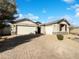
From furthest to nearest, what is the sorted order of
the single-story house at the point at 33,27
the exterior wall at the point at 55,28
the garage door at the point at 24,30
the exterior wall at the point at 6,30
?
the garage door at the point at 24,30 < the exterior wall at the point at 6,30 < the single-story house at the point at 33,27 < the exterior wall at the point at 55,28

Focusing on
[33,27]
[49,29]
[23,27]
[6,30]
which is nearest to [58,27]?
[49,29]

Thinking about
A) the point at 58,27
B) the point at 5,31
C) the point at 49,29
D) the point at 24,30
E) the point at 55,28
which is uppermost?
the point at 58,27

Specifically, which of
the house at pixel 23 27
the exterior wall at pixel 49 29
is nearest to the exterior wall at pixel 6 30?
the house at pixel 23 27

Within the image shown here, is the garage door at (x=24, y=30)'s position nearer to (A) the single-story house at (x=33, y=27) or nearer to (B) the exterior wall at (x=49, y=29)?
(A) the single-story house at (x=33, y=27)

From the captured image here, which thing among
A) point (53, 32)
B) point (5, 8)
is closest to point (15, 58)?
point (5, 8)

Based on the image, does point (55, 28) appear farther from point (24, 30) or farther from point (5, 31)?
point (5, 31)

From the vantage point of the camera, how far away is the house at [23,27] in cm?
4347

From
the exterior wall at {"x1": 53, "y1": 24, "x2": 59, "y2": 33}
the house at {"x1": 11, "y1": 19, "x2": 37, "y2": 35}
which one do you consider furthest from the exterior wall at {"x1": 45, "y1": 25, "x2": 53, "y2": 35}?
the house at {"x1": 11, "y1": 19, "x2": 37, "y2": 35}

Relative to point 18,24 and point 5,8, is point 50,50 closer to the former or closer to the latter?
point 5,8

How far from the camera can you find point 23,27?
1742 inches

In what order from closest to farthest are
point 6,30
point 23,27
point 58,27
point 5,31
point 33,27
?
point 58,27 → point 5,31 → point 6,30 → point 23,27 → point 33,27

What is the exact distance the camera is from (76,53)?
59.2 ft

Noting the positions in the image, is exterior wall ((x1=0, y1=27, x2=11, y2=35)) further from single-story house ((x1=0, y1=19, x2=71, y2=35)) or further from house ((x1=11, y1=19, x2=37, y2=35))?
house ((x1=11, y1=19, x2=37, y2=35))

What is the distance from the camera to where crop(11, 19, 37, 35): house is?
4347cm
